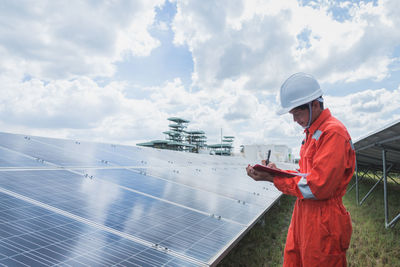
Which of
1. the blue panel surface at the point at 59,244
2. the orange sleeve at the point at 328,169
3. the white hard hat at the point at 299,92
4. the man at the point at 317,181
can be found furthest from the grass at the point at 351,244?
the white hard hat at the point at 299,92

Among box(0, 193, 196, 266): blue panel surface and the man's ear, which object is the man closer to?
the man's ear

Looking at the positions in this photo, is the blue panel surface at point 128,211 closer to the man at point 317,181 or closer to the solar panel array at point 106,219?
the solar panel array at point 106,219

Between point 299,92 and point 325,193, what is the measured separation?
0.99m

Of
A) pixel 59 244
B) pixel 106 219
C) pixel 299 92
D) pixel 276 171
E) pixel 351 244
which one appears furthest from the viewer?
pixel 351 244

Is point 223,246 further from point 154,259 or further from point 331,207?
point 331,207

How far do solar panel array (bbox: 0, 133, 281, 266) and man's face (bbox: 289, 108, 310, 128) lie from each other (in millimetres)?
1914

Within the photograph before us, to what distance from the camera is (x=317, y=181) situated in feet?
7.22

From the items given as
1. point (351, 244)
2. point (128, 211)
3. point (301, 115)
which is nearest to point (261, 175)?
point (301, 115)

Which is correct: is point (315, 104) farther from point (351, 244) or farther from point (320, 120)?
point (351, 244)

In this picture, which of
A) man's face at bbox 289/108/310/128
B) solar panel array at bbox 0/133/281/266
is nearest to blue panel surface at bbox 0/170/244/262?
solar panel array at bbox 0/133/281/266

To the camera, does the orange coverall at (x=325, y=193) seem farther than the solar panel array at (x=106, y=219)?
No

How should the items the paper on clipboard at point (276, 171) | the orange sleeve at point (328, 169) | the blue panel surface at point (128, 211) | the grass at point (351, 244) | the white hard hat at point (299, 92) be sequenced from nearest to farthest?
the orange sleeve at point (328, 169) < the paper on clipboard at point (276, 171) < the white hard hat at point (299, 92) < the blue panel surface at point (128, 211) < the grass at point (351, 244)

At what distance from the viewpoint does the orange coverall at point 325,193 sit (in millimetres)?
2199

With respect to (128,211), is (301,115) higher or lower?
higher
